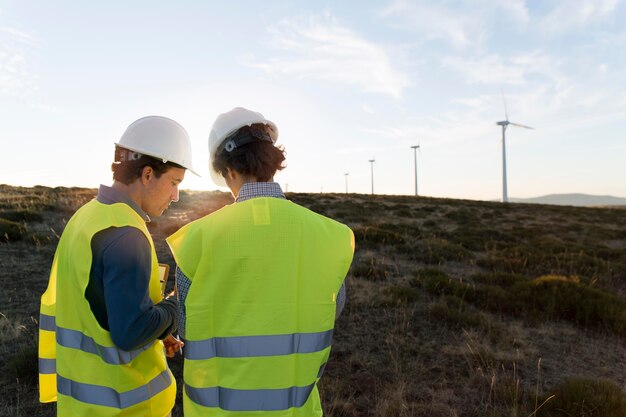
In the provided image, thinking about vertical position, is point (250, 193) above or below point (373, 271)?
above

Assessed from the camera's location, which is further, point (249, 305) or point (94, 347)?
point (94, 347)

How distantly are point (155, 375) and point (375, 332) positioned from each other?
14.6 ft

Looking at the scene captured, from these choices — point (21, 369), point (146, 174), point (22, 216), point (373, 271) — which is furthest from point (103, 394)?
point (22, 216)

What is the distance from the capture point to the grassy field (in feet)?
13.8

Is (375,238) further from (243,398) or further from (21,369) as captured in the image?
(243,398)

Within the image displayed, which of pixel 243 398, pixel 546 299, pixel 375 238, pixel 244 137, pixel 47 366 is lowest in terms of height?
pixel 546 299

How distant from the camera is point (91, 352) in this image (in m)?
1.79

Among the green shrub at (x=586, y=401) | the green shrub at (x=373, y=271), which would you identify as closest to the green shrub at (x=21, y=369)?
the green shrub at (x=586, y=401)

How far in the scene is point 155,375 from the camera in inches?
77.2

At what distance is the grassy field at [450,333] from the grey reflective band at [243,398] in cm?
269

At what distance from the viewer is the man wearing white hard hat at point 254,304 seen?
4.98 feet

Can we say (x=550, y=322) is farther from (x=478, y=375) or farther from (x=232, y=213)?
(x=232, y=213)

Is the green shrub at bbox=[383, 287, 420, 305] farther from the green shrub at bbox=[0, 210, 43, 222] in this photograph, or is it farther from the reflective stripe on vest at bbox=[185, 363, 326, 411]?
the green shrub at bbox=[0, 210, 43, 222]

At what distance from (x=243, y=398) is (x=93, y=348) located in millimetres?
732
